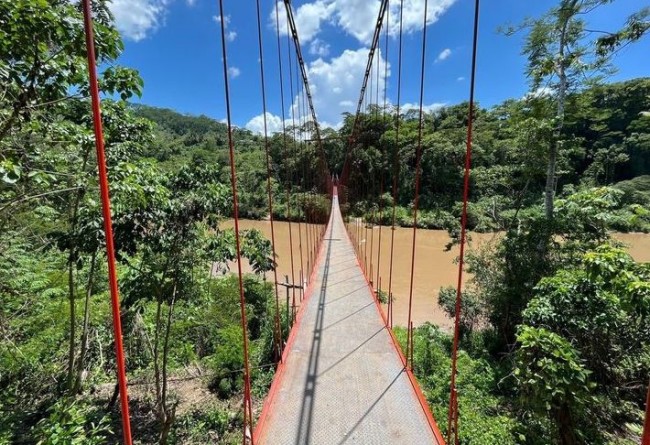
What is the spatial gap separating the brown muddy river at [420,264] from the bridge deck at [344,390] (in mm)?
4302

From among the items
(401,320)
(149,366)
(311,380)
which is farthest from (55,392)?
(401,320)

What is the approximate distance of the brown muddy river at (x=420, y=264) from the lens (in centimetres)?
843

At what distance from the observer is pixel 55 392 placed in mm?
3514

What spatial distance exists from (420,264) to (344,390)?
9.67 metres

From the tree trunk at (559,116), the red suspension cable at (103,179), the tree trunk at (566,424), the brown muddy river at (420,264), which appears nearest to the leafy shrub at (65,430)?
the red suspension cable at (103,179)

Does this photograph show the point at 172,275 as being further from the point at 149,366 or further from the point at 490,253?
the point at 490,253

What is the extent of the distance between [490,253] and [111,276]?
7544 mm

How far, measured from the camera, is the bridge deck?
2.14 m

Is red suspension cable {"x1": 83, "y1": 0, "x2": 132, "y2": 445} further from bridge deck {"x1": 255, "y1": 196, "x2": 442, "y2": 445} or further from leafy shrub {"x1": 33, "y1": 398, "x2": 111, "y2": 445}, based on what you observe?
bridge deck {"x1": 255, "y1": 196, "x2": 442, "y2": 445}

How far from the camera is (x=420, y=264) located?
464 inches

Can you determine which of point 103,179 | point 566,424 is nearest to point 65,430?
point 103,179

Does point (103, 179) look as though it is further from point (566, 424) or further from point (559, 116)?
point (559, 116)

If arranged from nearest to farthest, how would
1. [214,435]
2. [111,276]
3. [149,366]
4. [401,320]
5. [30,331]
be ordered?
1. [111,276]
2. [214,435]
3. [30,331]
4. [149,366]
5. [401,320]

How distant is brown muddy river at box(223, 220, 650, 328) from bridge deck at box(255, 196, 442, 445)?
4.30 metres
